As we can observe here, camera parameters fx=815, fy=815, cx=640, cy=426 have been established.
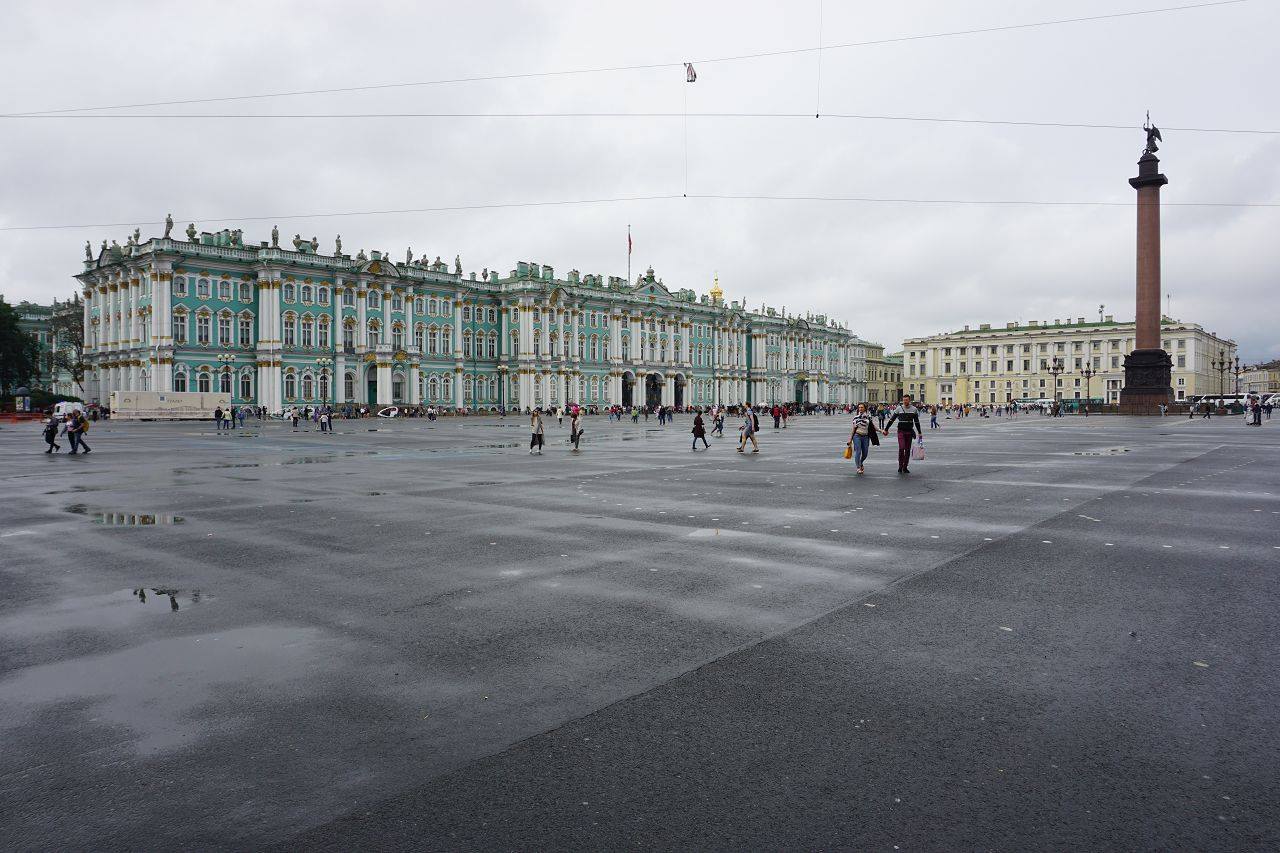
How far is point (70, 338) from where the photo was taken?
92.2 metres

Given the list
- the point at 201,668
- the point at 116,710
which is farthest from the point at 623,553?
the point at 116,710

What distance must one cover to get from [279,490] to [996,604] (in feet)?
44.9

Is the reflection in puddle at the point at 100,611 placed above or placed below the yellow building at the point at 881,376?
below

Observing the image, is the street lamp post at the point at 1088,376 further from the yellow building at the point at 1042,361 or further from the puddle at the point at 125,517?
the puddle at the point at 125,517

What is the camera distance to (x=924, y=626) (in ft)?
21.0

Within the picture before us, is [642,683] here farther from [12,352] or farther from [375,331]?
[12,352]

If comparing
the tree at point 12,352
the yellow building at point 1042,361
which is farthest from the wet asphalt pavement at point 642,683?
the yellow building at point 1042,361

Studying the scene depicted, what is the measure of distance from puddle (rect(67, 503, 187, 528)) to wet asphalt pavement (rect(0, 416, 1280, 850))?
24 cm

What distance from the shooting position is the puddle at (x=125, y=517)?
11844 mm

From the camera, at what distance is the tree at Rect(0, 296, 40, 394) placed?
264ft

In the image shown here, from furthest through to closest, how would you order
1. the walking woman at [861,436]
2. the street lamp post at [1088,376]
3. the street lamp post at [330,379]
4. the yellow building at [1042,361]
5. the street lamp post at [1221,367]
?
the yellow building at [1042,361], the street lamp post at [1088,376], the street lamp post at [1221,367], the street lamp post at [330,379], the walking woman at [861,436]

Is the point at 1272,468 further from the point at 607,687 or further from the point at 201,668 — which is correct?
the point at 201,668

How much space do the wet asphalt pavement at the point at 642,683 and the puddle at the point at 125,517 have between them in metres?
0.24

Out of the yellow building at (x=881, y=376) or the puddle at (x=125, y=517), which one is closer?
the puddle at (x=125, y=517)
